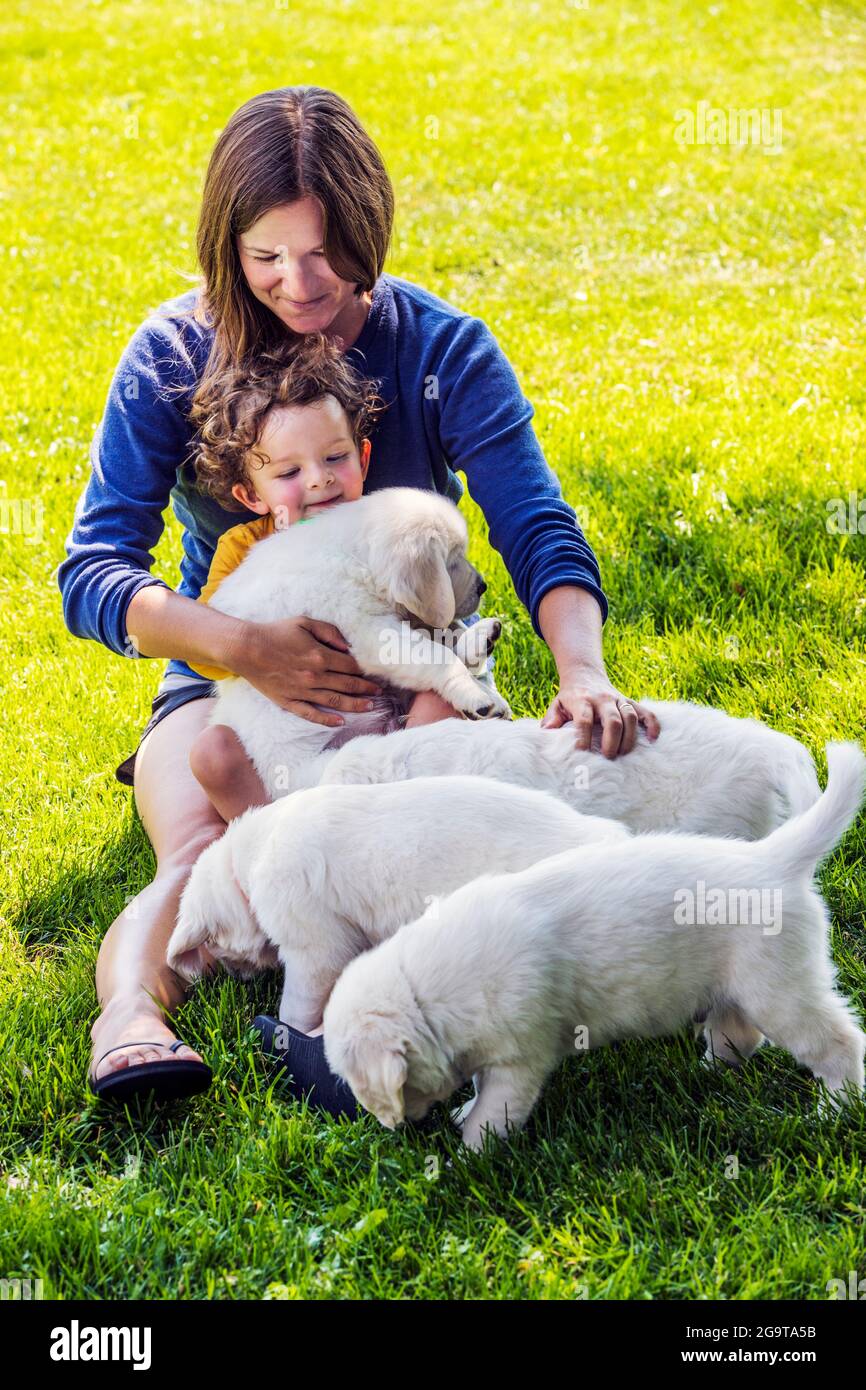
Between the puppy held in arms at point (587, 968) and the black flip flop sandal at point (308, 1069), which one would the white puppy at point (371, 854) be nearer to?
the black flip flop sandal at point (308, 1069)

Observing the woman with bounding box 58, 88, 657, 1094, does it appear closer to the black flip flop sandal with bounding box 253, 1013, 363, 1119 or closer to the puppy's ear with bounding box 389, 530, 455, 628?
the puppy's ear with bounding box 389, 530, 455, 628

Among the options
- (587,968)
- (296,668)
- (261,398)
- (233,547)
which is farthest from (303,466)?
(587,968)

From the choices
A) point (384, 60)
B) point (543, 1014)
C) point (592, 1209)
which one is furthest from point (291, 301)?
point (384, 60)

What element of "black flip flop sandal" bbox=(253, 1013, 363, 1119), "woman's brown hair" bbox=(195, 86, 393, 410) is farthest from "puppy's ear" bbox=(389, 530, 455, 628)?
"black flip flop sandal" bbox=(253, 1013, 363, 1119)

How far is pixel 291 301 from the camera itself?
11.7ft

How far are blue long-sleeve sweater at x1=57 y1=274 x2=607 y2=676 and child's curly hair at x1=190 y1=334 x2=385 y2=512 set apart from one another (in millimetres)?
149

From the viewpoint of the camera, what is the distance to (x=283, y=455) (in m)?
3.51

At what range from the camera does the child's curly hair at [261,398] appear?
3.47 metres

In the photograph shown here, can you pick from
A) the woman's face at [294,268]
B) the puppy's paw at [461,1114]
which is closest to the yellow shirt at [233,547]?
the woman's face at [294,268]

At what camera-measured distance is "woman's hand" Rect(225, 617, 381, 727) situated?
3283 millimetres

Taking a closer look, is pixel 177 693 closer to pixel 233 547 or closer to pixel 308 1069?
pixel 233 547

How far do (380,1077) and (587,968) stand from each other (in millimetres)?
434

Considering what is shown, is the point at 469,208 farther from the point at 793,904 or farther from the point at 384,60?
the point at 793,904

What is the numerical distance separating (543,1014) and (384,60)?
43.8 feet
